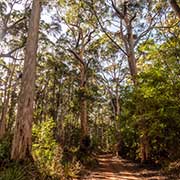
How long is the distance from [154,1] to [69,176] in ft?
40.4

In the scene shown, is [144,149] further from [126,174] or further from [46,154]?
[46,154]

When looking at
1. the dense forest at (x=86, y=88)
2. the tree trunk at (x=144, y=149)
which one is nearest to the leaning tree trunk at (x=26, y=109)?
the dense forest at (x=86, y=88)

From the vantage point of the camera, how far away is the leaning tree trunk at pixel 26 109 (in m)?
7.75

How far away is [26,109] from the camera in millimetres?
8148

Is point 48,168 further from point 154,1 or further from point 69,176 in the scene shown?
point 154,1

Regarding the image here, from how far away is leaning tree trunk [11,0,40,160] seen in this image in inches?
305

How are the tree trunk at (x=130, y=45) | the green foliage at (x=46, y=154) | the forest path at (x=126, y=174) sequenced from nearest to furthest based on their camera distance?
the green foliage at (x=46, y=154) < the forest path at (x=126, y=174) < the tree trunk at (x=130, y=45)

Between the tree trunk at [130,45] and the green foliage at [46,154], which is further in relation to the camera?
the tree trunk at [130,45]

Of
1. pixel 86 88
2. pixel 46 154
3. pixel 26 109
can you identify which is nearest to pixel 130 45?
pixel 86 88

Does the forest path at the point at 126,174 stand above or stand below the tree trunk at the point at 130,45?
below

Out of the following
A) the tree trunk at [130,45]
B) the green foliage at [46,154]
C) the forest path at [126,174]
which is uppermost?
the tree trunk at [130,45]

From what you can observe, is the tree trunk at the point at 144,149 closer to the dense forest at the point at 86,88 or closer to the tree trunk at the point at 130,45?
the dense forest at the point at 86,88

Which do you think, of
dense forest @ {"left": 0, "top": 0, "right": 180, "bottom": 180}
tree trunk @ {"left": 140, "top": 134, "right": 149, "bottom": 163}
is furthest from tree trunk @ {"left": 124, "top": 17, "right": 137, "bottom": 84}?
tree trunk @ {"left": 140, "top": 134, "right": 149, "bottom": 163}

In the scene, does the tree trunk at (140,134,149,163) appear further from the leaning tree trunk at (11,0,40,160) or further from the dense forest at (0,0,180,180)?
the leaning tree trunk at (11,0,40,160)
